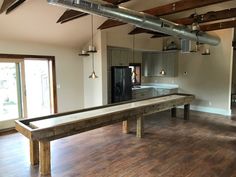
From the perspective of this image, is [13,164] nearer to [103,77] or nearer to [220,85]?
[103,77]

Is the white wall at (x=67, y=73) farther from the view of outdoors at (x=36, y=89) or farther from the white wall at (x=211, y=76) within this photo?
the white wall at (x=211, y=76)

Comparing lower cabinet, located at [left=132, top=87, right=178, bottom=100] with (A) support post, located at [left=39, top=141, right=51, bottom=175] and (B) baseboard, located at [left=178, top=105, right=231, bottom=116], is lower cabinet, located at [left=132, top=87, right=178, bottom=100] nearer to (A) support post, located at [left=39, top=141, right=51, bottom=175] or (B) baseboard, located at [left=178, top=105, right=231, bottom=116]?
(B) baseboard, located at [left=178, top=105, right=231, bottom=116]

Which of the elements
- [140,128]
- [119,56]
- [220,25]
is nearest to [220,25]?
[220,25]

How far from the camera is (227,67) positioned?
6.78 meters

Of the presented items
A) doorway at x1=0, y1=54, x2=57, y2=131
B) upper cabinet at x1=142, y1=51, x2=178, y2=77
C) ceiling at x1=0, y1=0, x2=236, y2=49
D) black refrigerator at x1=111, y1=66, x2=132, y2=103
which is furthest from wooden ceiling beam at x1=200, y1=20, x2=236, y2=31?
doorway at x1=0, y1=54, x2=57, y2=131

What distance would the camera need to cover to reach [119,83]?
21.9ft

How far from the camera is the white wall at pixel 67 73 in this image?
585 centimetres

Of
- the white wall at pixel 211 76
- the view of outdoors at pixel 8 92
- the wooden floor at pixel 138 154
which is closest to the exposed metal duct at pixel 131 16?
the white wall at pixel 211 76

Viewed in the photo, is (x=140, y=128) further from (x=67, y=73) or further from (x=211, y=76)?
(x=211, y=76)

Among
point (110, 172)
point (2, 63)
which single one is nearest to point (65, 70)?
point (2, 63)

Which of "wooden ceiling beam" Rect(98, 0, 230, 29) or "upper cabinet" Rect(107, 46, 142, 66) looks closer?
"wooden ceiling beam" Rect(98, 0, 230, 29)

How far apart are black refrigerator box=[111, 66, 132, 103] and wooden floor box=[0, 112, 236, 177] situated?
1.43 m

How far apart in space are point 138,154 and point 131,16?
2.65 m

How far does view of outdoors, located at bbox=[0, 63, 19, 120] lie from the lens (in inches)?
212
